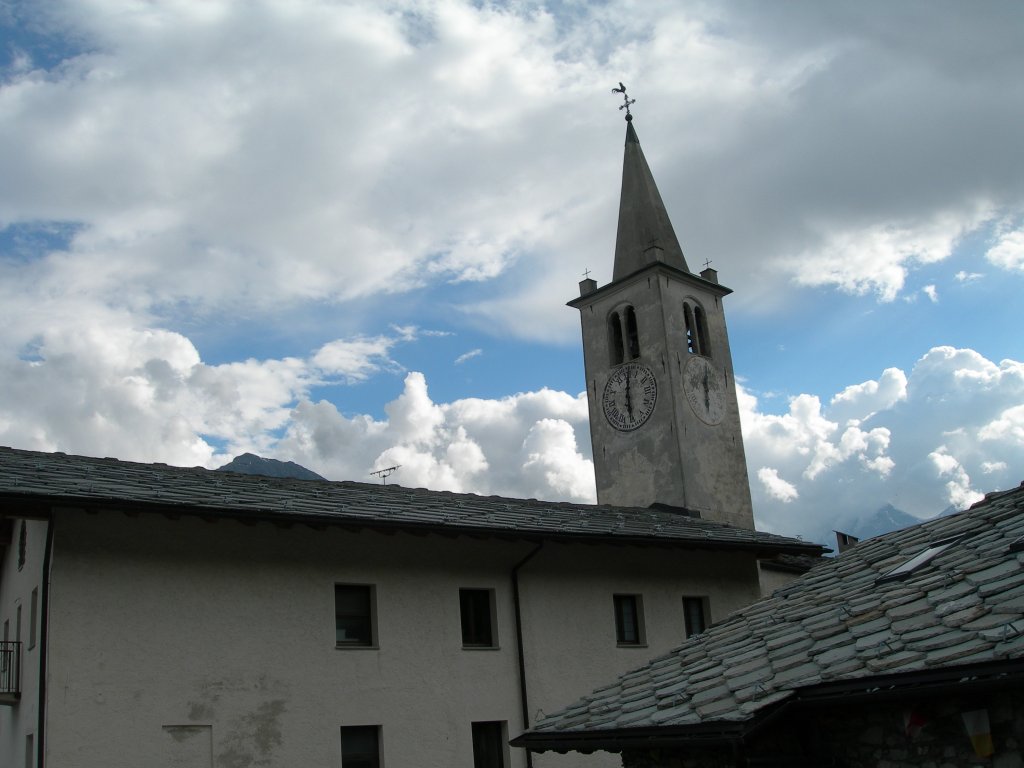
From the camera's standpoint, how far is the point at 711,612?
2033cm

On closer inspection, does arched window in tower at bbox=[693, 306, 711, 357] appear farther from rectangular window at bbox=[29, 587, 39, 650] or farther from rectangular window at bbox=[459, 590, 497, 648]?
rectangular window at bbox=[29, 587, 39, 650]

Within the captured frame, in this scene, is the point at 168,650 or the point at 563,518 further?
the point at 563,518

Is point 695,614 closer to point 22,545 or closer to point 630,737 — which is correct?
point 630,737

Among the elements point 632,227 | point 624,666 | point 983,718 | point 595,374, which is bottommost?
point 983,718

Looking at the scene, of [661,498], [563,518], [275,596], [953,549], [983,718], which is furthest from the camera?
[661,498]

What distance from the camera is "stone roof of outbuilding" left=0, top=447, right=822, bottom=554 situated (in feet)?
44.1

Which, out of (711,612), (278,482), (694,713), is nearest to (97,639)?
(278,482)

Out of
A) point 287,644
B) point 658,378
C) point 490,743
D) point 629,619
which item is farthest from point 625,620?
point 658,378

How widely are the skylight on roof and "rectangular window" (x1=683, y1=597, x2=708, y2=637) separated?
31.4 feet

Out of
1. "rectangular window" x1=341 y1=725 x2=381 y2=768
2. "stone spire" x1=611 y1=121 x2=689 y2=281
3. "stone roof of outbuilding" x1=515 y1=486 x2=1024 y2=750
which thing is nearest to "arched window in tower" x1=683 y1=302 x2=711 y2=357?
"stone spire" x1=611 y1=121 x2=689 y2=281

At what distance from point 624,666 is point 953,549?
9485mm

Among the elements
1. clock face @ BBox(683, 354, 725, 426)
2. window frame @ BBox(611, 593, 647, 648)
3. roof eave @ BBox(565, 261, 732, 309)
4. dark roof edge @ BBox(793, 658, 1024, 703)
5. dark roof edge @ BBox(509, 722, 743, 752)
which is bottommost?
dark roof edge @ BBox(509, 722, 743, 752)

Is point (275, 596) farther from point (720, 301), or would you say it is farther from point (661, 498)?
point (720, 301)

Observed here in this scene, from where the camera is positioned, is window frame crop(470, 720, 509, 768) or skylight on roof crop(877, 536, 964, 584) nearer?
skylight on roof crop(877, 536, 964, 584)
